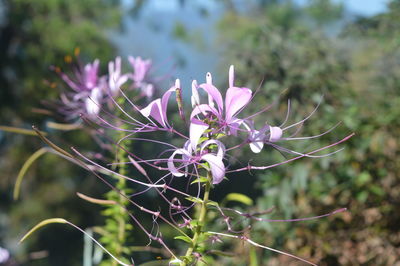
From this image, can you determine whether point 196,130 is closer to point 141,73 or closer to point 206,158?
point 206,158

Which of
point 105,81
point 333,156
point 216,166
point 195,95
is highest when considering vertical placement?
point 333,156

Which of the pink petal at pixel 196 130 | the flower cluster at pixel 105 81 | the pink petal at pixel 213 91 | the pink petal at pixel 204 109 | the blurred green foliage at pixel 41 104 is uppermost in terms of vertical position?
the blurred green foliage at pixel 41 104

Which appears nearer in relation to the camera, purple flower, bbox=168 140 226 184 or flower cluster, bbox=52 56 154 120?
purple flower, bbox=168 140 226 184

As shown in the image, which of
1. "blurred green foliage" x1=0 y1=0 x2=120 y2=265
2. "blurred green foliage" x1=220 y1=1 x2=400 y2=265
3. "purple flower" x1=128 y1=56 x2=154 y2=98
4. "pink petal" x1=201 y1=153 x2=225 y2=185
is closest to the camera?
"pink petal" x1=201 y1=153 x2=225 y2=185

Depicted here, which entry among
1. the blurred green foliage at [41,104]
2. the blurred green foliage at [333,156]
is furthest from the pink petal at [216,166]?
the blurred green foliage at [41,104]

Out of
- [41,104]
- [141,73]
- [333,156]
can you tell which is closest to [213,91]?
[141,73]

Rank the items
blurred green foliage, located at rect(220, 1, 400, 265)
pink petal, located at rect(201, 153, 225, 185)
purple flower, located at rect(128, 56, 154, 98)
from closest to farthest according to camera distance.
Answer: pink petal, located at rect(201, 153, 225, 185)
purple flower, located at rect(128, 56, 154, 98)
blurred green foliage, located at rect(220, 1, 400, 265)

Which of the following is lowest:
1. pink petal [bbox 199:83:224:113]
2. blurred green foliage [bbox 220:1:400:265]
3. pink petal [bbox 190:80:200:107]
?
pink petal [bbox 199:83:224:113]

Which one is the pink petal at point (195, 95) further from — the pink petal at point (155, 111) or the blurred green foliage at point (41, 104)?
the blurred green foliage at point (41, 104)

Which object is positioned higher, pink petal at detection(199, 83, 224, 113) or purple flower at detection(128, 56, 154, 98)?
purple flower at detection(128, 56, 154, 98)

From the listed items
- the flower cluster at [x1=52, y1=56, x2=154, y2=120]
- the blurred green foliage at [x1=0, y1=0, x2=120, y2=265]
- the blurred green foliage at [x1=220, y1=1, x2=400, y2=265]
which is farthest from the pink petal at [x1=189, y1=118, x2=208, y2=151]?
the blurred green foliage at [x1=0, y1=0, x2=120, y2=265]

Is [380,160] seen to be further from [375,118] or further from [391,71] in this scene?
[391,71]

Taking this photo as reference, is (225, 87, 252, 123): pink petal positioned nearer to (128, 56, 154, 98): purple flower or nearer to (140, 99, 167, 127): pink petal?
(140, 99, 167, 127): pink petal
